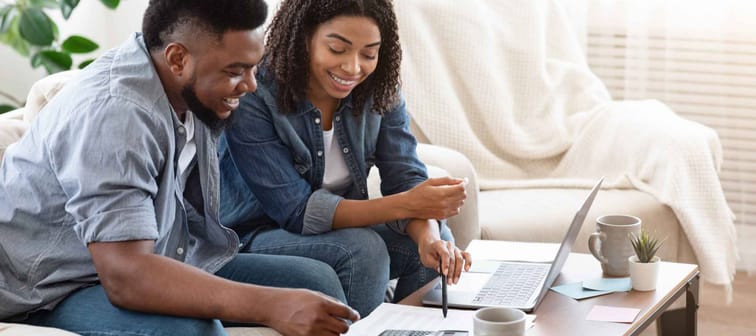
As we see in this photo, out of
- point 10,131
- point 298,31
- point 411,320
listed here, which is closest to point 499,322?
point 411,320

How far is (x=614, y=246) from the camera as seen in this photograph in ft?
6.04

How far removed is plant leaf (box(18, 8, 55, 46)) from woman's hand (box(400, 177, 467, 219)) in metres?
1.48

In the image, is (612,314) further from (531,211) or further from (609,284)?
(531,211)

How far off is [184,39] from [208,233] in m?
0.36

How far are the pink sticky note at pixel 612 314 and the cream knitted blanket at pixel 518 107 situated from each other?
41.8 inches

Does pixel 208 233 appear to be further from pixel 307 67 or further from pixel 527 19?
pixel 527 19

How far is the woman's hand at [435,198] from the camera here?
1931 mm

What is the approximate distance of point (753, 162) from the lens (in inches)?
130

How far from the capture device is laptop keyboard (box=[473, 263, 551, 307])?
5.56ft

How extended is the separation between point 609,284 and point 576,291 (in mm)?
72

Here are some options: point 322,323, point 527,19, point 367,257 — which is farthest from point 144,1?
point 322,323

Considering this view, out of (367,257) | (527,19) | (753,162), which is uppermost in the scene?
(527,19)

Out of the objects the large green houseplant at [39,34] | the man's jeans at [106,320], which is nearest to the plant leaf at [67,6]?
the large green houseplant at [39,34]

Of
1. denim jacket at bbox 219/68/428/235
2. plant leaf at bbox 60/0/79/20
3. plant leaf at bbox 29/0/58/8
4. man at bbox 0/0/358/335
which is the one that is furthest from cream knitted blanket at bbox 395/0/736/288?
man at bbox 0/0/358/335
